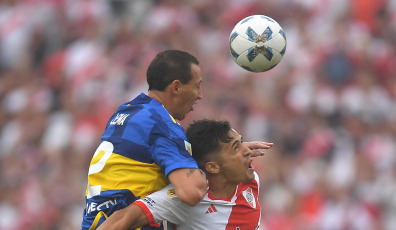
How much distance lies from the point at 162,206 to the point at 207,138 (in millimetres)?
589

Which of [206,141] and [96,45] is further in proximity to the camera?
[96,45]

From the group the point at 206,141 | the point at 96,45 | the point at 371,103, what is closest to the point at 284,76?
the point at 371,103

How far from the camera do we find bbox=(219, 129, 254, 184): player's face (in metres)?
5.19

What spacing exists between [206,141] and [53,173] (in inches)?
232

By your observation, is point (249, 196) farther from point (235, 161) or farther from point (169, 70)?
point (169, 70)

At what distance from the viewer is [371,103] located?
36.1 ft

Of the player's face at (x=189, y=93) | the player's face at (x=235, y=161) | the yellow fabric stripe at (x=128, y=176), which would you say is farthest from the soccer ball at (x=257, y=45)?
the yellow fabric stripe at (x=128, y=176)

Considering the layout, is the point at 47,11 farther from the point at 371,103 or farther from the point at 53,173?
the point at 371,103

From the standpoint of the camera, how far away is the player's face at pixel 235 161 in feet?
17.0

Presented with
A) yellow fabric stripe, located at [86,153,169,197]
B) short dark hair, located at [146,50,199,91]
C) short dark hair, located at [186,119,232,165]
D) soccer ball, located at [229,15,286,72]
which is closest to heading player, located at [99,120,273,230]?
short dark hair, located at [186,119,232,165]

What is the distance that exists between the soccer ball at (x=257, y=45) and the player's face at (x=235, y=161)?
34.5 inches

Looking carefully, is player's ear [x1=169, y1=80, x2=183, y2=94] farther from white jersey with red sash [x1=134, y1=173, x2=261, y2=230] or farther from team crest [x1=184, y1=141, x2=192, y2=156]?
white jersey with red sash [x1=134, y1=173, x2=261, y2=230]

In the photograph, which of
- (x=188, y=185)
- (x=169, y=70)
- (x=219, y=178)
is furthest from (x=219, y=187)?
(x=169, y=70)

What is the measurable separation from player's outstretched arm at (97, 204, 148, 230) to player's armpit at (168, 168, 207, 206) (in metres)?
0.29
